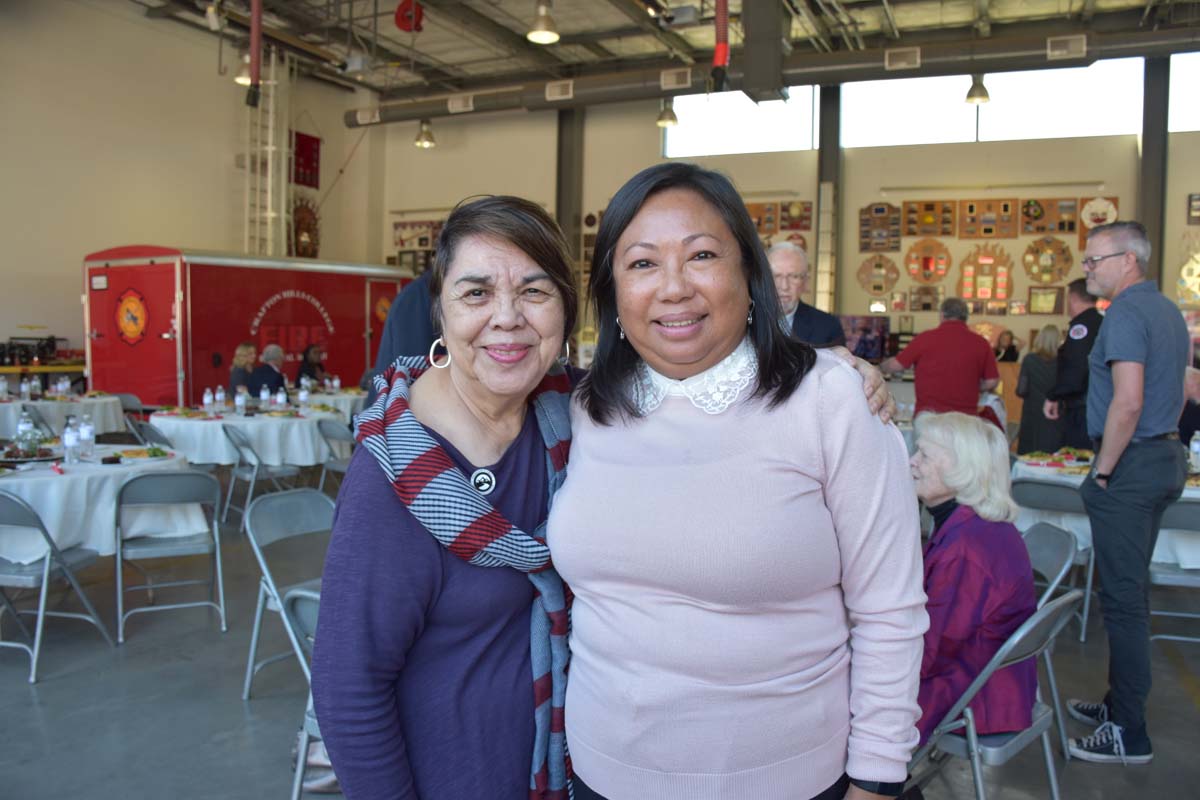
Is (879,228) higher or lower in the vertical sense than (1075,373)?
higher

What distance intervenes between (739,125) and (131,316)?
972 centimetres

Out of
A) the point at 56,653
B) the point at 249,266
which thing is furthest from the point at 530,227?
the point at 249,266

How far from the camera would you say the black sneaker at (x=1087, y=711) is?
366 centimetres

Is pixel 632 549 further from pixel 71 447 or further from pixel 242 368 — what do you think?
pixel 242 368

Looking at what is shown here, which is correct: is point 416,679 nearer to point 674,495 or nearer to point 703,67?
point 674,495

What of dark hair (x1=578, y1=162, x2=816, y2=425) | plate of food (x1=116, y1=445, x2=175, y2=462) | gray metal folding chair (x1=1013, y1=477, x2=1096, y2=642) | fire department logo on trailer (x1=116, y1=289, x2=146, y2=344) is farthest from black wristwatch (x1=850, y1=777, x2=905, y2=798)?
fire department logo on trailer (x1=116, y1=289, x2=146, y2=344)

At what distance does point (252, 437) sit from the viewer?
23.7ft

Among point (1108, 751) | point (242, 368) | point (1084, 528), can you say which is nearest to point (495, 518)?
point (1108, 751)

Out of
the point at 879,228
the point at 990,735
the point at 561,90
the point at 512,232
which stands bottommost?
the point at 990,735

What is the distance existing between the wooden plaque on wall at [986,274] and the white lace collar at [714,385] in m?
13.0

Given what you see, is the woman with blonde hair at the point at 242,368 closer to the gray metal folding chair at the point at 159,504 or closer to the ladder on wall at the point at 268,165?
the gray metal folding chair at the point at 159,504

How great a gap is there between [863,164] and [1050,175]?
105 inches

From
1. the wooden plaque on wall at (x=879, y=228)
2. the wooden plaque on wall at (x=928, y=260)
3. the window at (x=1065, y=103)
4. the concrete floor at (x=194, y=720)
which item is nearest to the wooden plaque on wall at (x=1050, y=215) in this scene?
the window at (x=1065, y=103)

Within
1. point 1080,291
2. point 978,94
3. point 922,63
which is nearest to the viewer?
point 1080,291
